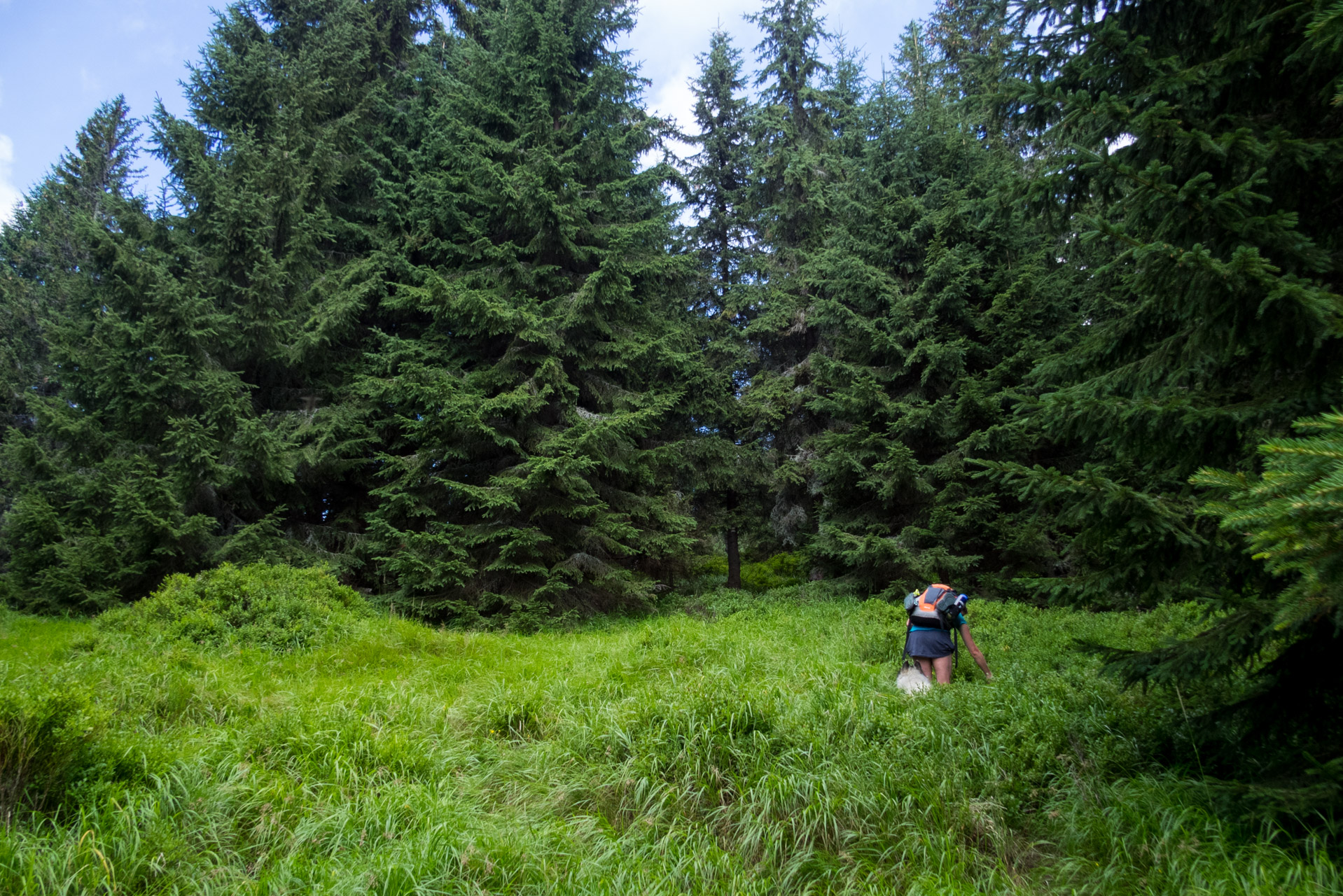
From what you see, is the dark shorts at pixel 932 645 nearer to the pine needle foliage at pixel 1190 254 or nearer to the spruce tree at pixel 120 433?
the pine needle foliage at pixel 1190 254

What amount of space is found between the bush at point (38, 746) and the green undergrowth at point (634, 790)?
4cm

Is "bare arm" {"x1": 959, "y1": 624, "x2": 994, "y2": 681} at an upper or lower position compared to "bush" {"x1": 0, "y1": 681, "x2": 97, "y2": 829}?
lower

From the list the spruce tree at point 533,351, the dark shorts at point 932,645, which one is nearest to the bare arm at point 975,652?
the dark shorts at point 932,645

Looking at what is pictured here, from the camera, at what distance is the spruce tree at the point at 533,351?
11.3 metres

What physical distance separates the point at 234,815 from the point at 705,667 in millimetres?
4059

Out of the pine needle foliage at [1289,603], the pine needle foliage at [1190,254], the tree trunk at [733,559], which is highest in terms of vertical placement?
the pine needle foliage at [1190,254]

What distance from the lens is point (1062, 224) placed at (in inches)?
174

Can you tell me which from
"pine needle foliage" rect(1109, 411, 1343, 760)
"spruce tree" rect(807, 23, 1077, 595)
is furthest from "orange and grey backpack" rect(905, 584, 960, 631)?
"spruce tree" rect(807, 23, 1077, 595)

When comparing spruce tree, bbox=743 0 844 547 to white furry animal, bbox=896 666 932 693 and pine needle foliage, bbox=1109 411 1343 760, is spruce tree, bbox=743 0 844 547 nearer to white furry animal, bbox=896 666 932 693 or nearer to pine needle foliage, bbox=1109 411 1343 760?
→ white furry animal, bbox=896 666 932 693

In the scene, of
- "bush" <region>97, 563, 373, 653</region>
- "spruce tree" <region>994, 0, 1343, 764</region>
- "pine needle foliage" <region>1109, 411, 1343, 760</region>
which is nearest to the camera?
"pine needle foliage" <region>1109, 411, 1343, 760</region>

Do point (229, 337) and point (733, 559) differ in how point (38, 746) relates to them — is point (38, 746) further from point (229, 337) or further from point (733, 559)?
point (733, 559)

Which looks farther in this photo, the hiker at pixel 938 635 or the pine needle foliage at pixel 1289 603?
the hiker at pixel 938 635

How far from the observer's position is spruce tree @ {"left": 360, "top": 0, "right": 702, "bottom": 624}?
1127 cm

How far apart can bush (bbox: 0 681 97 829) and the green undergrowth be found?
0.13 feet
